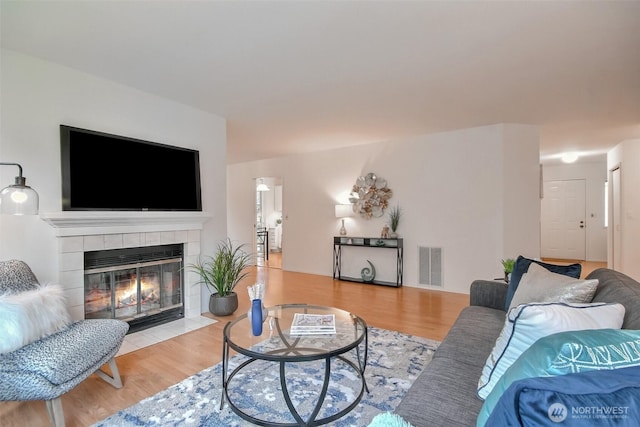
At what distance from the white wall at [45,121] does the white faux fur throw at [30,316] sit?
639 mm

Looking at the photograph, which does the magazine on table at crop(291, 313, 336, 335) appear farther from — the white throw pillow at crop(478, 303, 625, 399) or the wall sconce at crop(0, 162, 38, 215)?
the wall sconce at crop(0, 162, 38, 215)

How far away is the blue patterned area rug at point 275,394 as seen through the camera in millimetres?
1812

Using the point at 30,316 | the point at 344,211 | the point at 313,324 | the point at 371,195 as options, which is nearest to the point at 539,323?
the point at 313,324

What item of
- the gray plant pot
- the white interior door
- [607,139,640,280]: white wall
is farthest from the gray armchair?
the white interior door

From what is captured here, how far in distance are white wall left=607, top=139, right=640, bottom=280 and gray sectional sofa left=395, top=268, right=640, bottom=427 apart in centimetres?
446

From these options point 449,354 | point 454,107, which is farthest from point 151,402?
point 454,107

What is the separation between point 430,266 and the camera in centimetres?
494

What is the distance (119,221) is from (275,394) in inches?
84.0

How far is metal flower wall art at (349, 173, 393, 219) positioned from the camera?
211 inches

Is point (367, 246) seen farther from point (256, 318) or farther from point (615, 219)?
point (615, 219)

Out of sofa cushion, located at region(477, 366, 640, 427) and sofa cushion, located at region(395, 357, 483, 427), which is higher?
sofa cushion, located at region(477, 366, 640, 427)

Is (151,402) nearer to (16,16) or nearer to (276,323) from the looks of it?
(276,323)

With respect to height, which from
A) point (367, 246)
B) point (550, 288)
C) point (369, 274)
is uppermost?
point (550, 288)

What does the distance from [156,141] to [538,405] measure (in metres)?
3.63
